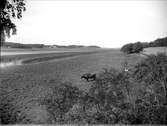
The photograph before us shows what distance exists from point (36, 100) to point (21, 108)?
150 cm

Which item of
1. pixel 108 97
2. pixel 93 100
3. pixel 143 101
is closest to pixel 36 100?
pixel 93 100

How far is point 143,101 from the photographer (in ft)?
23.0

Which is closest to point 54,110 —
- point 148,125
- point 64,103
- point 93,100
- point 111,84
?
point 64,103

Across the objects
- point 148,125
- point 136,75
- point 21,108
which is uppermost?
point 136,75

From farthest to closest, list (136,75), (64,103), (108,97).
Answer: (136,75) < (108,97) < (64,103)

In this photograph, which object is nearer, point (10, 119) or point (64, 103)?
point (64, 103)

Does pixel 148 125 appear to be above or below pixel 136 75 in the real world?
below

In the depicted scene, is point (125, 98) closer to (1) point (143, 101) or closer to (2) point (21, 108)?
(1) point (143, 101)

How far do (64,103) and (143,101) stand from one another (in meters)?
4.76

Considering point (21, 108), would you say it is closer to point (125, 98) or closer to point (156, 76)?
point (125, 98)

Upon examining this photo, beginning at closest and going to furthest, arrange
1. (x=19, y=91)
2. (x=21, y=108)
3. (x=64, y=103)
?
(x=64, y=103), (x=21, y=108), (x=19, y=91)

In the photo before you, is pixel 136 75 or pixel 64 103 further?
pixel 136 75

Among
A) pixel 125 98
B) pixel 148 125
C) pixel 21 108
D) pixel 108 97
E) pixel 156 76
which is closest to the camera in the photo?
pixel 148 125

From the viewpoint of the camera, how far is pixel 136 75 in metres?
10.4
